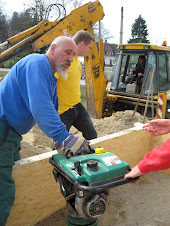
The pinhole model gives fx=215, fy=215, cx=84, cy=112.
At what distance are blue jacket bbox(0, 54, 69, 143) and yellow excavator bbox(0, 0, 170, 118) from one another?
2628 mm

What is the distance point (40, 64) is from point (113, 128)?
162 inches

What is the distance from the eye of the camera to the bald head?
1845 millimetres

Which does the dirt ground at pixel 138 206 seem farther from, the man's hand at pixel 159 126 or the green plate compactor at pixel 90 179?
the man's hand at pixel 159 126

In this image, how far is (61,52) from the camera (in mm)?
1853

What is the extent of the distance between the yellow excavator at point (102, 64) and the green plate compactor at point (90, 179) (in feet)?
10.6

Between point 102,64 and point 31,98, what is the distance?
458cm

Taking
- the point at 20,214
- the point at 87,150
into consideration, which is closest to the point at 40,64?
the point at 87,150

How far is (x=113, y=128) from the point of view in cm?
559

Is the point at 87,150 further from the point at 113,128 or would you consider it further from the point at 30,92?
the point at 113,128

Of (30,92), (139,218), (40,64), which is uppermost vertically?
(40,64)

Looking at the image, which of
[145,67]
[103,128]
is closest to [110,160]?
[103,128]

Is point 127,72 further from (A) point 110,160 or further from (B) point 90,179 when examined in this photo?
(B) point 90,179

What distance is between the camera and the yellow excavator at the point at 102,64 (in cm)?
444

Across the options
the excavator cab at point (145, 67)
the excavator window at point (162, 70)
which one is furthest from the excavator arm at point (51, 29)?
the excavator window at point (162, 70)
